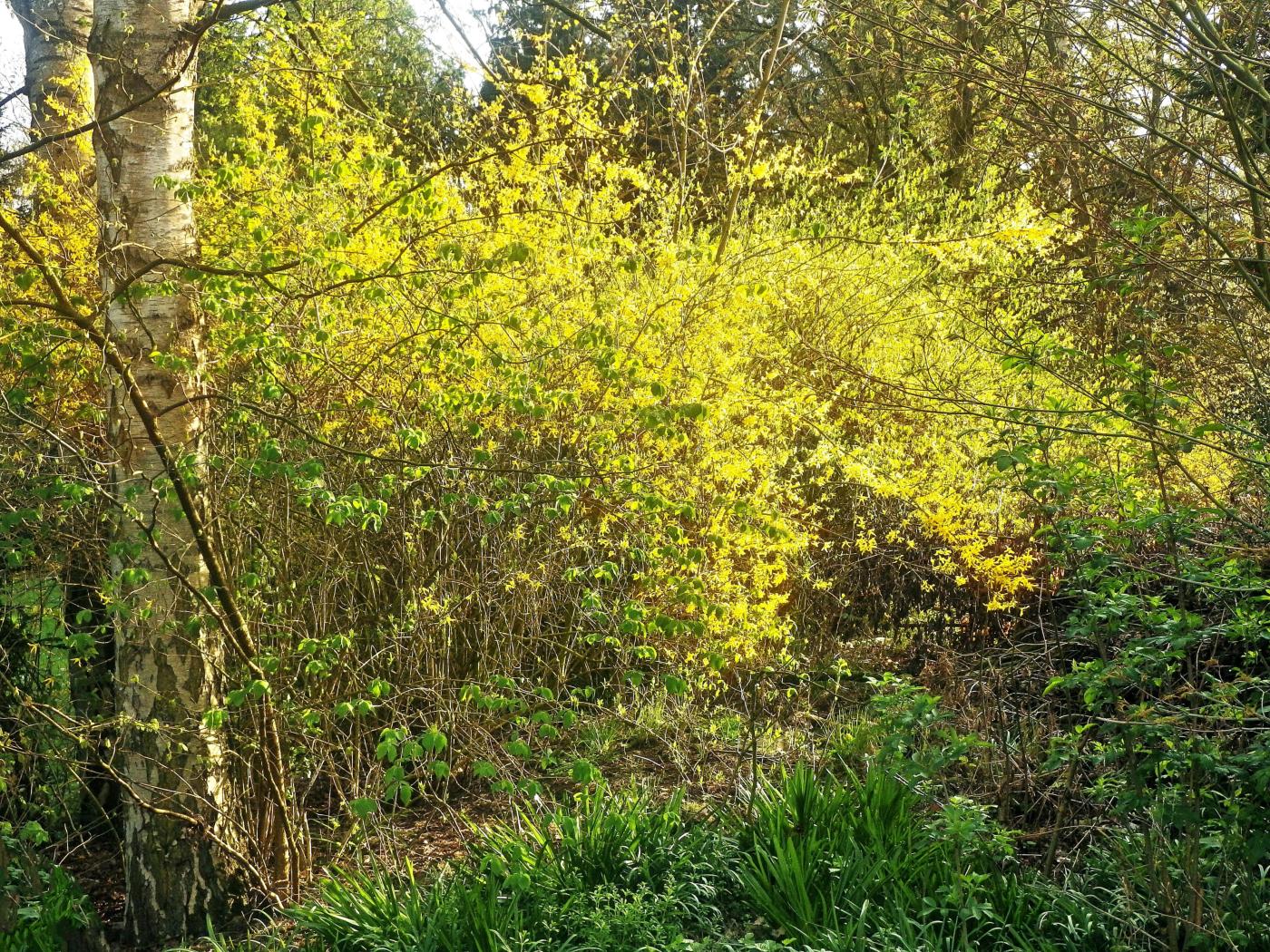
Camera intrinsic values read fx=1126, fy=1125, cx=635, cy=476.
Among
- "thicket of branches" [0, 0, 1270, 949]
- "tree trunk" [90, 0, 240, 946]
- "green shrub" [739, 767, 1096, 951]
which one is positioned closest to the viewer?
"green shrub" [739, 767, 1096, 951]

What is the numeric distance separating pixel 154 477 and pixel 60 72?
3.58 metres

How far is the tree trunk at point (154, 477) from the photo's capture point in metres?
3.83

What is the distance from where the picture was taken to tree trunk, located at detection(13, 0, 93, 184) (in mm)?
5602

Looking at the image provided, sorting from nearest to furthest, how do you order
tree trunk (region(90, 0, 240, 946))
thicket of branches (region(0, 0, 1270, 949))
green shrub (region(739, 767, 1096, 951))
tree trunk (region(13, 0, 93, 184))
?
green shrub (region(739, 767, 1096, 951)) → thicket of branches (region(0, 0, 1270, 949)) → tree trunk (region(90, 0, 240, 946)) → tree trunk (region(13, 0, 93, 184))

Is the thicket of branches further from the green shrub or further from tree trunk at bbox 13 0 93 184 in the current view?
→ the green shrub

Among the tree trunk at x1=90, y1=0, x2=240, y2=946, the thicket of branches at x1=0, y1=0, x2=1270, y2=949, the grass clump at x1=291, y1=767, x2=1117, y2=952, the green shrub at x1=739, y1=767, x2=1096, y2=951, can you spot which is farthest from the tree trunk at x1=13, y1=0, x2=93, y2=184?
the green shrub at x1=739, y1=767, x2=1096, y2=951

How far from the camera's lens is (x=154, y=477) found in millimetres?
3807

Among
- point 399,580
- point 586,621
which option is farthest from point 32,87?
point 586,621

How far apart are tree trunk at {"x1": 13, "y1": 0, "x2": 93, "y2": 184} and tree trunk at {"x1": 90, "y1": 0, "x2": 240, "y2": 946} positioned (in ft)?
5.98

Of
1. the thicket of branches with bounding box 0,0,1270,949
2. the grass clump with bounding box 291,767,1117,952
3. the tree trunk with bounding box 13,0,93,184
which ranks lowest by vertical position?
the grass clump with bounding box 291,767,1117,952

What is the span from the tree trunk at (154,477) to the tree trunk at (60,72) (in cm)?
182

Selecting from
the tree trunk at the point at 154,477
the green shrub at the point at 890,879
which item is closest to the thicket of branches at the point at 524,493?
the tree trunk at the point at 154,477

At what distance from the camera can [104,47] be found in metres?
3.83

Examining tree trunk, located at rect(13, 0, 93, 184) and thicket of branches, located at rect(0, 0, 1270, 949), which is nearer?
thicket of branches, located at rect(0, 0, 1270, 949)
